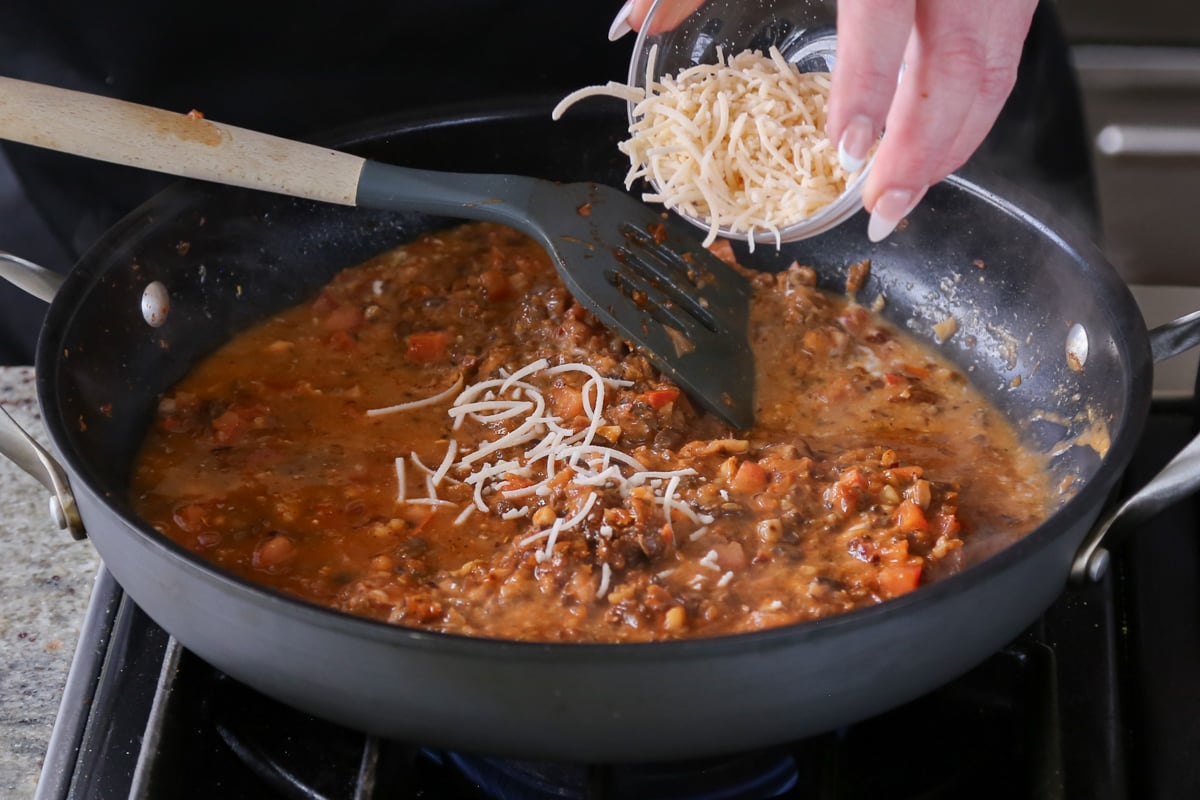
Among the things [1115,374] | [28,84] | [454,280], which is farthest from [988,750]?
[28,84]

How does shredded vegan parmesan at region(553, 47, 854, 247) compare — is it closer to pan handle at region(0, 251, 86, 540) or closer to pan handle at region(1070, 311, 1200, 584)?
pan handle at region(1070, 311, 1200, 584)

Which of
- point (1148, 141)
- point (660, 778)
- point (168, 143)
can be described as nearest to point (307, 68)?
point (168, 143)

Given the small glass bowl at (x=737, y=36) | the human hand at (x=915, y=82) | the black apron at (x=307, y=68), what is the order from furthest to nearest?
1. the black apron at (x=307, y=68)
2. the small glass bowl at (x=737, y=36)
3. the human hand at (x=915, y=82)

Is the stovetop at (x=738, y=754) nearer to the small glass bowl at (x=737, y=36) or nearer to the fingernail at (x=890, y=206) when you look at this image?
the fingernail at (x=890, y=206)

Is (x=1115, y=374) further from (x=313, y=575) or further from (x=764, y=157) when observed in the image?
(x=313, y=575)

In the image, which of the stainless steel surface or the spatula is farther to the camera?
the stainless steel surface

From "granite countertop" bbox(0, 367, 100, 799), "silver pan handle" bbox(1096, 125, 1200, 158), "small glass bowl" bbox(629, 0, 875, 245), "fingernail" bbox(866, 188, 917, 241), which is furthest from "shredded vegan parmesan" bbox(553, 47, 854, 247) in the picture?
"silver pan handle" bbox(1096, 125, 1200, 158)

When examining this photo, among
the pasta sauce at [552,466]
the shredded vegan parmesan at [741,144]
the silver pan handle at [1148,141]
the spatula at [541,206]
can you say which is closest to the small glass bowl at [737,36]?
the shredded vegan parmesan at [741,144]

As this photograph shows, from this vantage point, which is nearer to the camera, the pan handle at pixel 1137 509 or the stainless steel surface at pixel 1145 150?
the pan handle at pixel 1137 509
